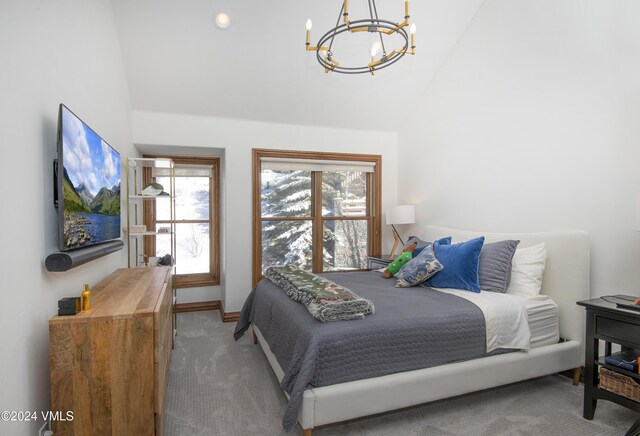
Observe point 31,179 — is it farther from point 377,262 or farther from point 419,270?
point 377,262

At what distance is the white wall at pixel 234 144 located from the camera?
155 inches

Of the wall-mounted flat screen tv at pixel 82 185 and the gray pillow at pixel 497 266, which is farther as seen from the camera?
the gray pillow at pixel 497 266

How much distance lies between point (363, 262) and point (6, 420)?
13.4 feet

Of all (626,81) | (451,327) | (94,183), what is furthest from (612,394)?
(94,183)

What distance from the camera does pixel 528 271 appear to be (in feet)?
9.22

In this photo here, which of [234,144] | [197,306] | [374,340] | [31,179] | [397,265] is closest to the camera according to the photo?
[31,179]

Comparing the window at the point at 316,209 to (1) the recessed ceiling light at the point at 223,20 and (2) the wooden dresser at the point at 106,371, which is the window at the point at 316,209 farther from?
(2) the wooden dresser at the point at 106,371

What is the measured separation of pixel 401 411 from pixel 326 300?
0.88 meters

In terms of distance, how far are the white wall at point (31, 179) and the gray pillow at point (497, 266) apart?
284cm

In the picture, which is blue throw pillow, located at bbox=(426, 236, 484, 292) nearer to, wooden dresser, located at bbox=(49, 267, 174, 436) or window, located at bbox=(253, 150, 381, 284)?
window, located at bbox=(253, 150, 381, 284)

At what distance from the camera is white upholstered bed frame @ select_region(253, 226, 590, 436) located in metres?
1.94

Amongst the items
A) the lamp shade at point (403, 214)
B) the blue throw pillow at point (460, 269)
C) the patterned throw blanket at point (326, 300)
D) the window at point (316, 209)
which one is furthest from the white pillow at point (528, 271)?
the window at point (316, 209)

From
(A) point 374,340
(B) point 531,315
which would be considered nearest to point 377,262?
(B) point 531,315

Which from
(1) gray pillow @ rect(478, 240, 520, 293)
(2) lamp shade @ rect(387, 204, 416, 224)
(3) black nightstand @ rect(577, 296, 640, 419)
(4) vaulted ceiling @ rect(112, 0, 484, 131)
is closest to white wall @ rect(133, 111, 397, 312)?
(4) vaulted ceiling @ rect(112, 0, 484, 131)
